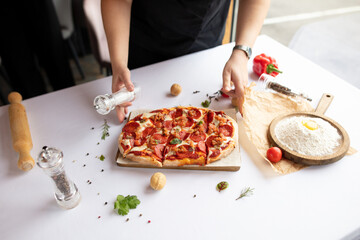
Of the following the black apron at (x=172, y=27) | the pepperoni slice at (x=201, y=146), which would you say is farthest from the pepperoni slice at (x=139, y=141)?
the black apron at (x=172, y=27)

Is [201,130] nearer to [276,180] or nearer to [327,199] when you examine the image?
[276,180]

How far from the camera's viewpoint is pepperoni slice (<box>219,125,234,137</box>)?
1130 millimetres

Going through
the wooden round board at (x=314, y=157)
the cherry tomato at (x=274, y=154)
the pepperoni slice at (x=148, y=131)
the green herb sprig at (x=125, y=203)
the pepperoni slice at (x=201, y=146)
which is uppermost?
the wooden round board at (x=314, y=157)

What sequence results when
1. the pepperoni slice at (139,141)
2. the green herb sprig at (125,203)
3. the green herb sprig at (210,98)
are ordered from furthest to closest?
the green herb sprig at (210,98)
the pepperoni slice at (139,141)
the green herb sprig at (125,203)

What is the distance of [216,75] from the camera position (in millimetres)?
1538

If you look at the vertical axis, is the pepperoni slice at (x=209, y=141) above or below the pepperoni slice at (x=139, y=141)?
above

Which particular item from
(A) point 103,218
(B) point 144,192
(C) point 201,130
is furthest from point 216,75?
(A) point 103,218

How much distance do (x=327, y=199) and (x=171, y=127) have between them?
0.64 metres

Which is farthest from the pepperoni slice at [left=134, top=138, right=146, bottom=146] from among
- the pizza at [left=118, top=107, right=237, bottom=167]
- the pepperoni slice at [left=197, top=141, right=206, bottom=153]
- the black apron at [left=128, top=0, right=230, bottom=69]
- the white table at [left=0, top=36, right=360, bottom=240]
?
the black apron at [left=128, top=0, right=230, bottom=69]

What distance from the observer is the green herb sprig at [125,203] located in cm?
91

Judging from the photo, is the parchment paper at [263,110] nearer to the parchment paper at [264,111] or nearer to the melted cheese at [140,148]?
the parchment paper at [264,111]

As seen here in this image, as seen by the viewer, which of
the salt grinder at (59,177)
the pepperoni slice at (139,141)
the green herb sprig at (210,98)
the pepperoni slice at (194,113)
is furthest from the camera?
the green herb sprig at (210,98)

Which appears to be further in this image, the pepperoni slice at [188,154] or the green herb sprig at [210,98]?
the green herb sprig at [210,98]

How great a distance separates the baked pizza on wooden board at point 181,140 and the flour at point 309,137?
0.65ft
